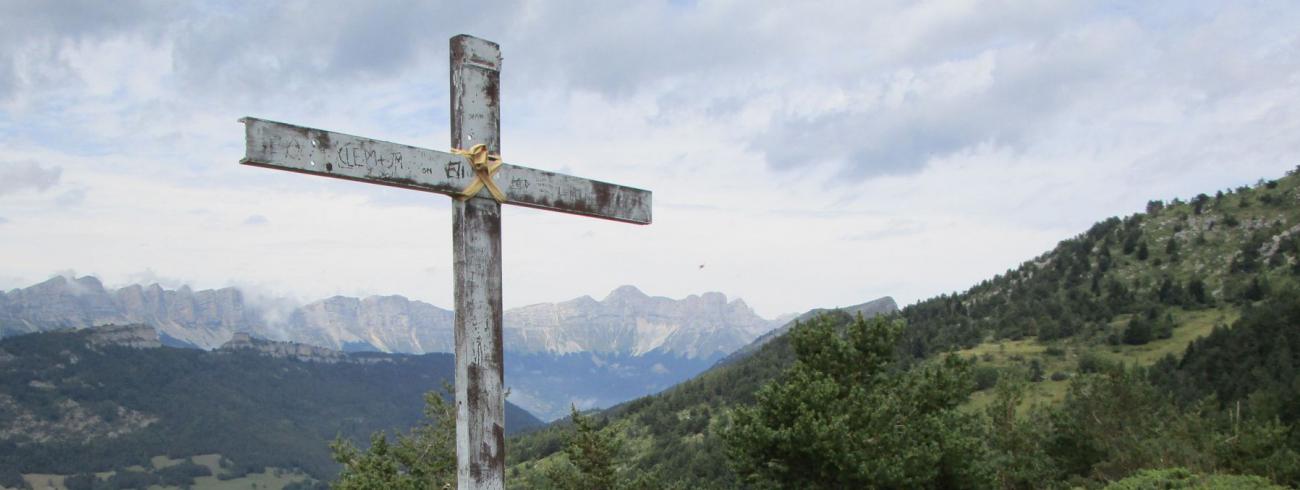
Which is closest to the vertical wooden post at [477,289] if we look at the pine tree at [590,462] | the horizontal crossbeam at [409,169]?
the horizontal crossbeam at [409,169]

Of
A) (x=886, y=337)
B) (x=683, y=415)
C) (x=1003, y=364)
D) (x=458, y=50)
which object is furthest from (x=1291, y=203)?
(x=458, y=50)

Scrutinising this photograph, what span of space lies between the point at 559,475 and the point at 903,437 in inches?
482

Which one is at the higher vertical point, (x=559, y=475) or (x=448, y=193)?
(x=448, y=193)

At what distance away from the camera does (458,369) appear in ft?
18.0

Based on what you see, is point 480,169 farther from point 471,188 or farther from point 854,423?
point 854,423

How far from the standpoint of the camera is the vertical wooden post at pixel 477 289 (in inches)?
212

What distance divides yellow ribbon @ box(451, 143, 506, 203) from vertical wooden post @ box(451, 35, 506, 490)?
0.05 metres

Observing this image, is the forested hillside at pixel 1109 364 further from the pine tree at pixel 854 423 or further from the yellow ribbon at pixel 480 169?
the yellow ribbon at pixel 480 169

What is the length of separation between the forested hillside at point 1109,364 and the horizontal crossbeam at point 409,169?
17.2 meters

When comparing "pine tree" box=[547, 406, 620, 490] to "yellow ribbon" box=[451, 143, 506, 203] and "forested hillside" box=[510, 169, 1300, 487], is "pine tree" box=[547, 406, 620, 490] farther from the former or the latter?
"yellow ribbon" box=[451, 143, 506, 203]

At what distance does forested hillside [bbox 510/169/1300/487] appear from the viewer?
30.2 metres

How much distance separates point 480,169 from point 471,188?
119mm

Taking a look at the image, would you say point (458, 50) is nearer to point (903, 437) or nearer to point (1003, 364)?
point (903, 437)

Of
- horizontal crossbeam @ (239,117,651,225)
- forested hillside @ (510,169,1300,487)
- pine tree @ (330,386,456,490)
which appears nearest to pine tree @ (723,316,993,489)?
forested hillside @ (510,169,1300,487)
